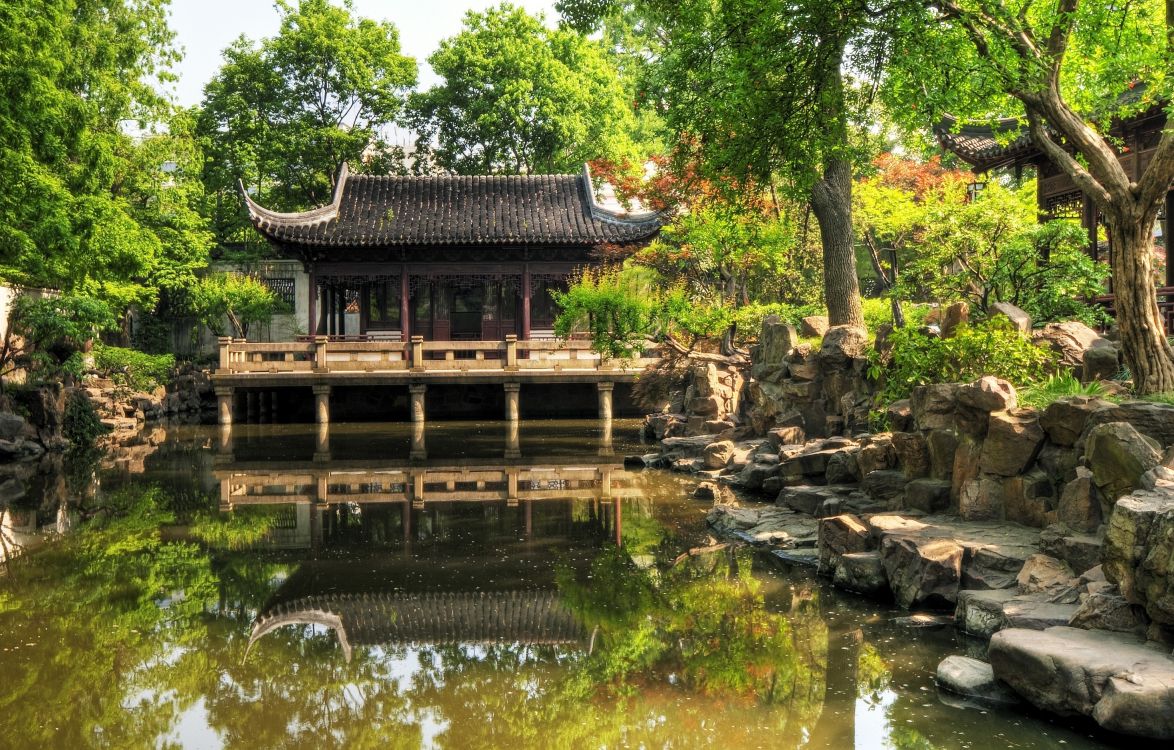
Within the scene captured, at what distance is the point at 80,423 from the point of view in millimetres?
19234

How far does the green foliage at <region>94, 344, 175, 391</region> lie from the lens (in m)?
22.5

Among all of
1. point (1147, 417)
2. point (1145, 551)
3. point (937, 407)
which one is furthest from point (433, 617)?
point (1147, 417)

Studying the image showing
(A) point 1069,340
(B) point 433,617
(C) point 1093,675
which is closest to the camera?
(C) point 1093,675

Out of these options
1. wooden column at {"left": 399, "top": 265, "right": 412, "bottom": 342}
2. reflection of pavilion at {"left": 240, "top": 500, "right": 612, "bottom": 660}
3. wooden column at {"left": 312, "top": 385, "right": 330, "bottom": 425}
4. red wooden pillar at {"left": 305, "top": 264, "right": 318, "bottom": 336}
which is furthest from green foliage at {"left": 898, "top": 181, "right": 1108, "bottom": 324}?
red wooden pillar at {"left": 305, "top": 264, "right": 318, "bottom": 336}

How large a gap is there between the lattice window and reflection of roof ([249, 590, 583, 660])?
24645mm

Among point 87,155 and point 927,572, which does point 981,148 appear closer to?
point 927,572

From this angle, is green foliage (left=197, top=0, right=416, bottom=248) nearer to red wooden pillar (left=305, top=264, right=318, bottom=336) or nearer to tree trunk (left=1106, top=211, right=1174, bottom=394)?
red wooden pillar (left=305, top=264, right=318, bottom=336)

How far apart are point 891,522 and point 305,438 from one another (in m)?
14.1

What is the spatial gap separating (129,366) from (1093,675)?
22.1 m

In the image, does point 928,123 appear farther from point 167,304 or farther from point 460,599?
point 167,304

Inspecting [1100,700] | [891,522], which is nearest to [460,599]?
[891,522]

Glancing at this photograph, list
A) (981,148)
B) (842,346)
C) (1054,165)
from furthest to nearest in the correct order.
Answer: (981,148), (1054,165), (842,346)

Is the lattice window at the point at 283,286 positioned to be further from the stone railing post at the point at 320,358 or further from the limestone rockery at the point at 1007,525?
the limestone rockery at the point at 1007,525

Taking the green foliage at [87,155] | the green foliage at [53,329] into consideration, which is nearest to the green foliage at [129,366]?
the green foliage at [87,155]
